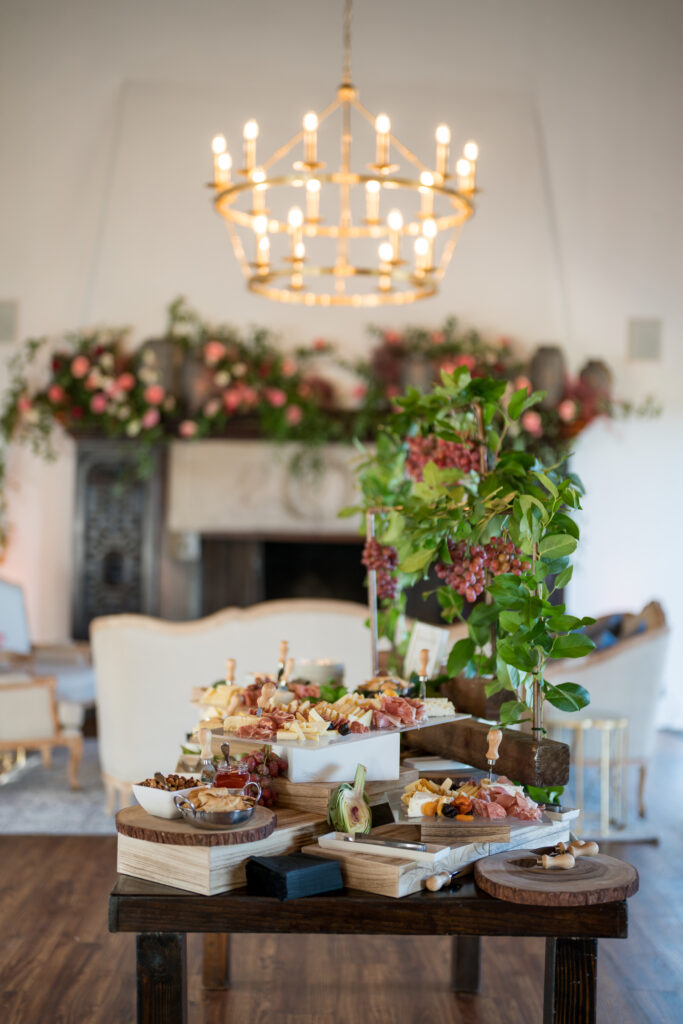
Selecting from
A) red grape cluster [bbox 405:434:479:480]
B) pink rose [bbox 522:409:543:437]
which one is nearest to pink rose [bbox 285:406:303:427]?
pink rose [bbox 522:409:543:437]

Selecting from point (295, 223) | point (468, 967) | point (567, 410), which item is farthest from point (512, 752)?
point (567, 410)

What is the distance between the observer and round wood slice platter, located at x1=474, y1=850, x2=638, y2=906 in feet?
5.23

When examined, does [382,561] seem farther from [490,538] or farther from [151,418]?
[151,418]

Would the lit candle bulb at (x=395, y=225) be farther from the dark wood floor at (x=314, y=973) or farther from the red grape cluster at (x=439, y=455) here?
the dark wood floor at (x=314, y=973)

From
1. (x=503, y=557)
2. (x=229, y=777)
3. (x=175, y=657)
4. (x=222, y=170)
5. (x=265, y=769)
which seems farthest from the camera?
(x=175, y=657)

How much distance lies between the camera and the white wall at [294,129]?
25.6ft

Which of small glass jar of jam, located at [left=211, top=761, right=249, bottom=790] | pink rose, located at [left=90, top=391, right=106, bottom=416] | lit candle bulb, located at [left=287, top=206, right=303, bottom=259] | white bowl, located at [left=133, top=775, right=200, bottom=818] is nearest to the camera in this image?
white bowl, located at [left=133, top=775, right=200, bottom=818]

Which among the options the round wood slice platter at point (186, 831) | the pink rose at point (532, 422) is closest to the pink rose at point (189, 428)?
the pink rose at point (532, 422)

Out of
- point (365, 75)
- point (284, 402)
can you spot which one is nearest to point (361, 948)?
point (284, 402)

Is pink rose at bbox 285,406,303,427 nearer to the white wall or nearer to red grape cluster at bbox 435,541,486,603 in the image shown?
the white wall

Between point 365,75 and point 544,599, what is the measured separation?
6.72 m

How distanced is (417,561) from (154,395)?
18.2ft

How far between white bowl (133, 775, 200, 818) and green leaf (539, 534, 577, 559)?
2.56ft

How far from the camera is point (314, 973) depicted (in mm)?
3119
